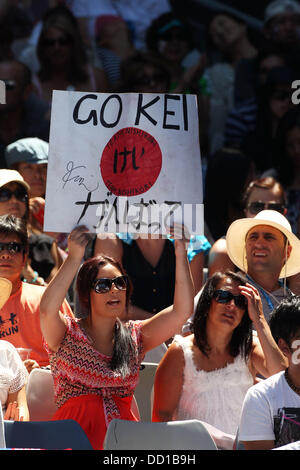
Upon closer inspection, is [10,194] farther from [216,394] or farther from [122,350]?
[216,394]

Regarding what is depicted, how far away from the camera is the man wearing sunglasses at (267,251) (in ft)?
17.4

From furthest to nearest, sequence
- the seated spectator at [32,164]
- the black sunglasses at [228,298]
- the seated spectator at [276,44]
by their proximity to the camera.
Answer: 1. the seated spectator at [276,44]
2. the seated spectator at [32,164]
3. the black sunglasses at [228,298]

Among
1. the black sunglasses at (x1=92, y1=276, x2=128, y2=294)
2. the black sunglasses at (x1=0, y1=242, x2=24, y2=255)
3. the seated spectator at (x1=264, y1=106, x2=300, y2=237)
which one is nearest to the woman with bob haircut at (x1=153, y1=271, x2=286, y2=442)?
the black sunglasses at (x1=92, y1=276, x2=128, y2=294)

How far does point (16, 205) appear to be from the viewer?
5719 mm

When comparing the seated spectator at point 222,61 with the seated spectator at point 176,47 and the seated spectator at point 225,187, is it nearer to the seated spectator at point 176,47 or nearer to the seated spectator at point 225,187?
the seated spectator at point 176,47

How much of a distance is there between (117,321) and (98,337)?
0.43ft

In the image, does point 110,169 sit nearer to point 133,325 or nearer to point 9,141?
point 133,325

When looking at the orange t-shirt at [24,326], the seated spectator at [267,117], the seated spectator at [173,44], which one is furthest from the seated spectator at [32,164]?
the seated spectator at [173,44]

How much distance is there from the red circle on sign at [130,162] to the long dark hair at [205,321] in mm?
649

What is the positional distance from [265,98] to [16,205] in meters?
2.73

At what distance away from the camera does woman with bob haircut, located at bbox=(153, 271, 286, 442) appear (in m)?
4.56

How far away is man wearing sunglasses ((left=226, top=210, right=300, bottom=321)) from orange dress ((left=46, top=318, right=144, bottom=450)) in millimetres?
1210
